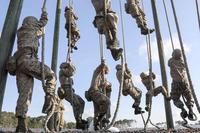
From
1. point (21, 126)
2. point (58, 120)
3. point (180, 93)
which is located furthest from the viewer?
point (180, 93)

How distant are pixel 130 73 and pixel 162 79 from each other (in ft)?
4.44

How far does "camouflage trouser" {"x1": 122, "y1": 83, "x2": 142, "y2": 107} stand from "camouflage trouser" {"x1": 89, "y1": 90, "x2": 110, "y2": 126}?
138 cm

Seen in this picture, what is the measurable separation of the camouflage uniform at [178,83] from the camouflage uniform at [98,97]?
2.03m

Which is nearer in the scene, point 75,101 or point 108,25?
point 108,25

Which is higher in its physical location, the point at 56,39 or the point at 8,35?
the point at 56,39

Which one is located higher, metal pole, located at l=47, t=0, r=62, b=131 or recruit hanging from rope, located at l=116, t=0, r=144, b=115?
metal pole, located at l=47, t=0, r=62, b=131

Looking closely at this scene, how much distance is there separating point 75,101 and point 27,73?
2242 mm

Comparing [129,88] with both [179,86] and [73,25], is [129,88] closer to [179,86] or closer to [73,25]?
[179,86]

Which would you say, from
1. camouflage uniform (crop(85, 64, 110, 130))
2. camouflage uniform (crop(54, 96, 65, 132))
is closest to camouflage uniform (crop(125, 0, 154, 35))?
camouflage uniform (crop(85, 64, 110, 130))

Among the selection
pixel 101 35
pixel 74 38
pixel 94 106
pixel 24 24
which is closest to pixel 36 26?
pixel 24 24

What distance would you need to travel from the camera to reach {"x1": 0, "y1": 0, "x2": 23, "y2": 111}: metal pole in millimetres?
5492

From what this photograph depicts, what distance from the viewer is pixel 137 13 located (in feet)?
29.1

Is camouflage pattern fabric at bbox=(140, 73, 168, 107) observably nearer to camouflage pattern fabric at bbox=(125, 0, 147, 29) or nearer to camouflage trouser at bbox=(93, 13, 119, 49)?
camouflage pattern fabric at bbox=(125, 0, 147, 29)

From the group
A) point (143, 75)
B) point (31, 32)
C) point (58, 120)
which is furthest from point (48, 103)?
point (143, 75)
